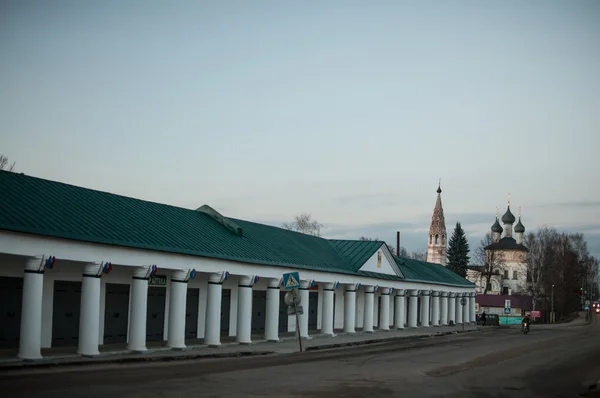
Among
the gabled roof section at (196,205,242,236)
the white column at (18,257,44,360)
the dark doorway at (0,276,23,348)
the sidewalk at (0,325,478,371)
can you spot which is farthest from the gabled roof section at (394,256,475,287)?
the white column at (18,257,44,360)

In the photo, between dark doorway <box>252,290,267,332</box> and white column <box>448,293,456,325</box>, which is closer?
dark doorway <box>252,290,267,332</box>

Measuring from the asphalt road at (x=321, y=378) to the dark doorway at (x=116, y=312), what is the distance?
547cm

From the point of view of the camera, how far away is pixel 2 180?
21.2m

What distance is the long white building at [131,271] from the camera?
19.7 meters

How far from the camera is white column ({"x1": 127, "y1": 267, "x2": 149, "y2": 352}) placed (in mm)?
22984

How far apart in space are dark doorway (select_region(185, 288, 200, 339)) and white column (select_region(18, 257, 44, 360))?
420 inches

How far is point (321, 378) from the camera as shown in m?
16.9

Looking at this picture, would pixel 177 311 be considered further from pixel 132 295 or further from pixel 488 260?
pixel 488 260

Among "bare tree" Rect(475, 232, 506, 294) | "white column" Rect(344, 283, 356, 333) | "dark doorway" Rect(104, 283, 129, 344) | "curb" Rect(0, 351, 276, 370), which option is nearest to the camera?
"curb" Rect(0, 351, 276, 370)

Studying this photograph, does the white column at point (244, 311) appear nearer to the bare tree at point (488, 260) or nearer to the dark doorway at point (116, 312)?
the dark doorway at point (116, 312)

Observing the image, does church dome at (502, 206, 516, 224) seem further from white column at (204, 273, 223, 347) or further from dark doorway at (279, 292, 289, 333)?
white column at (204, 273, 223, 347)

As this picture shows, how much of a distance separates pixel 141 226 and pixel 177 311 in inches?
130

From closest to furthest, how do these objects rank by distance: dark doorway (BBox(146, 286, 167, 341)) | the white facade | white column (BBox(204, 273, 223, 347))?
the white facade
white column (BBox(204, 273, 223, 347))
dark doorway (BBox(146, 286, 167, 341))

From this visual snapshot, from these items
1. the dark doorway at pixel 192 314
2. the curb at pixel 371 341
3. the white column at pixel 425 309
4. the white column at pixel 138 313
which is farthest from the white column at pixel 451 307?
the white column at pixel 138 313
